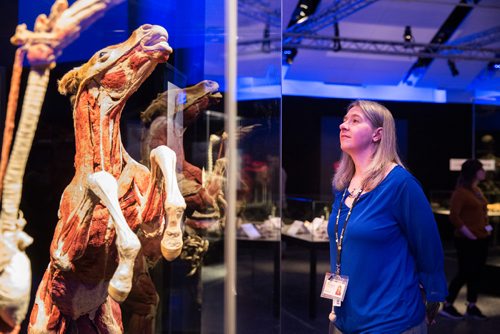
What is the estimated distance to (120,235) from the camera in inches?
53.6

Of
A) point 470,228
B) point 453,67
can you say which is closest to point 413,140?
point 453,67

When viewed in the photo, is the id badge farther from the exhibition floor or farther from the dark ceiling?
the dark ceiling

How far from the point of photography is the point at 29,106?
1.28 metres

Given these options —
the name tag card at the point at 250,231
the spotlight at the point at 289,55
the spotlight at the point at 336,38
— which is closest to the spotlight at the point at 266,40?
the name tag card at the point at 250,231

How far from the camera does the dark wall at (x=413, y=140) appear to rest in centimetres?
1124

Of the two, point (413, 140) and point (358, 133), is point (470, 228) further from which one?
point (413, 140)

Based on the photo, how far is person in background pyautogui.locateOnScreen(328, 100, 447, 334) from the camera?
1.76 m

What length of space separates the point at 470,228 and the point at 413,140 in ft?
22.6

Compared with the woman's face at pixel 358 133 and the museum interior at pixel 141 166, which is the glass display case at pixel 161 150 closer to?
the museum interior at pixel 141 166

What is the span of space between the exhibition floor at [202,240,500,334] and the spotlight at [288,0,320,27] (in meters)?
3.80

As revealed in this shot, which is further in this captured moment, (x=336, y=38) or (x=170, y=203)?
(x=336, y=38)

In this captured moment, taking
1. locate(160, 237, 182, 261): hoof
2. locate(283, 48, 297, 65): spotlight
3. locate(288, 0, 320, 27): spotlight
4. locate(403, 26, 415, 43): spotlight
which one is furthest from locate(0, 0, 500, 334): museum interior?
locate(403, 26, 415, 43): spotlight

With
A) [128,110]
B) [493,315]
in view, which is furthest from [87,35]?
[493,315]

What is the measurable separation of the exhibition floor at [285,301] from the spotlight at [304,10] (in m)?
3.80
